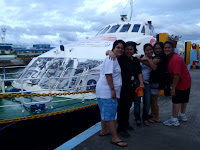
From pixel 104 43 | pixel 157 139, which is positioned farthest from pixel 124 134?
pixel 104 43

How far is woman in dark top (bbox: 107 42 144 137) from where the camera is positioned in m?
3.17

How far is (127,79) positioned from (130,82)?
12cm

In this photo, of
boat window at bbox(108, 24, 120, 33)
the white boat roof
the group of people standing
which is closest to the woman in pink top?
the group of people standing

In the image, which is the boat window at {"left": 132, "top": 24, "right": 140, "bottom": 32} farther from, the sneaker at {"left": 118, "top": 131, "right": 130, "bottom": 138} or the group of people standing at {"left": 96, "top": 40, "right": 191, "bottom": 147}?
the sneaker at {"left": 118, "top": 131, "right": 130, "bottom": 138}

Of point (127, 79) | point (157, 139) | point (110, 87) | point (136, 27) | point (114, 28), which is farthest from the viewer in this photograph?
point (114, 28)

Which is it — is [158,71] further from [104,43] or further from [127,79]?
[104,43]

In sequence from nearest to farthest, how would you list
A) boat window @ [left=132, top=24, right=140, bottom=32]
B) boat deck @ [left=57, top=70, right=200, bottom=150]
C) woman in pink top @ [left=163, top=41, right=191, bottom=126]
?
boat deck @ [left=57, top=70, right=200, bottom=150] < woman in pink top @ [left=163, top=41, right=191, bottom=126] < boat window @ [left=132, top=24, right=140, bottom=32]

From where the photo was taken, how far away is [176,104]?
12.1 ft

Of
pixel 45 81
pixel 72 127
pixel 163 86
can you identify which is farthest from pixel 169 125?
pixel 45 81

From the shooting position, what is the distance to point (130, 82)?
3.26 metres

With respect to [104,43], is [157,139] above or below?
below

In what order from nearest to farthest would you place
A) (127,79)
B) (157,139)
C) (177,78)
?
(127,79) → (157,139) → (177,78)

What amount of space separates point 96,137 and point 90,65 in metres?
2.90

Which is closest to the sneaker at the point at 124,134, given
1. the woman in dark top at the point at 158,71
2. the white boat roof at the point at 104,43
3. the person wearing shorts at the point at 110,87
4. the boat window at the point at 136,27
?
the person wearing shorts at the point at 110,87
